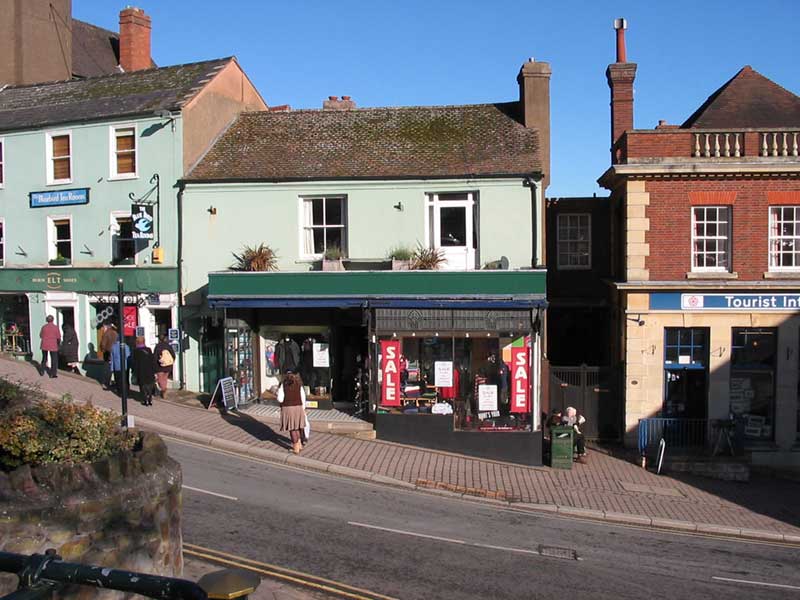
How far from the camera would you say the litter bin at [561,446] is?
18531mm

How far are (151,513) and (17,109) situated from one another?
2210 cm

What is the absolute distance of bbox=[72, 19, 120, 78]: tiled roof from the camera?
114ft

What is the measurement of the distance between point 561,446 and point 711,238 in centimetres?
707

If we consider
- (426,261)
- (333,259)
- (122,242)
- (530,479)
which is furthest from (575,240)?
(122,242)

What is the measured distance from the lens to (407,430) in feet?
63.0

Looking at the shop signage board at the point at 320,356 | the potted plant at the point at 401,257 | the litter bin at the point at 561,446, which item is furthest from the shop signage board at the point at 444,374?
the shop signage board at the point at 320,356

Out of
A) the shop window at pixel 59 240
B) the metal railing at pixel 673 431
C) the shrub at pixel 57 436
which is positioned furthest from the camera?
the shop window at pixel 59 240

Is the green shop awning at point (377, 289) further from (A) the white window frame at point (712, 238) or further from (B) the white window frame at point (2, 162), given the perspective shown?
(B) the white window frame at point (2, 162)

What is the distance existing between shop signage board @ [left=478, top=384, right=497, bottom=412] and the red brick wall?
5.39 metres

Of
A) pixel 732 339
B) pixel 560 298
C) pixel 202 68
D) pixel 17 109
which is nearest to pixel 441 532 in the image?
pixel 732 339

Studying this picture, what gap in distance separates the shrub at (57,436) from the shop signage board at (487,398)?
11.9m

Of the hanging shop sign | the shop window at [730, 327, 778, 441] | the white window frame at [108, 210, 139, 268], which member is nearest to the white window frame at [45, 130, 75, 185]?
the white window frame at [108, 210, 139, 268]

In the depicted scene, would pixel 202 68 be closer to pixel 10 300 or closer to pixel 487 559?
pixel 10 300

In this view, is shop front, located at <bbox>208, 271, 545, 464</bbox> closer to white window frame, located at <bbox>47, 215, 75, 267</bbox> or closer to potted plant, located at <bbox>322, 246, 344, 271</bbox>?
potted plant, located at <bbox>322, 246, 344, 271</bbox>
